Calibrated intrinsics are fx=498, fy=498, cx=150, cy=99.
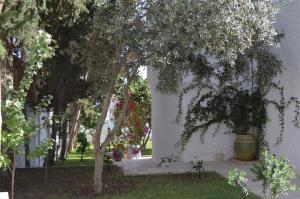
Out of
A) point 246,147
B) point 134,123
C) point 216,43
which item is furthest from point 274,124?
point 134,123

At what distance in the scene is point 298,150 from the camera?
37.7 ft

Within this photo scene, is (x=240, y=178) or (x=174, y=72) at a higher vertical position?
(x=174, y=72)

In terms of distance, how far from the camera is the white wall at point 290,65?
11.5 meters

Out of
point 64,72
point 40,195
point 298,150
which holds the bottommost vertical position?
point 40,195

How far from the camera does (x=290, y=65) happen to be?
1177 centimetres

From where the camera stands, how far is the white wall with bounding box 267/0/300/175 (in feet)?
37.8

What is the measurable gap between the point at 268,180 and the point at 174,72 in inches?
123

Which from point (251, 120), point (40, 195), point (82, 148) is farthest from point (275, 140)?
point (82, 148)

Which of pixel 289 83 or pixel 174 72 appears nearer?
pixel 174 72

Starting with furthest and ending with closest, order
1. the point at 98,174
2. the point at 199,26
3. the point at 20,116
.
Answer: the point at 98,174, the point at 199,26, the point at 20,116

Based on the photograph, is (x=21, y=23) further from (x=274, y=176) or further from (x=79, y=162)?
(x=79, y=162)

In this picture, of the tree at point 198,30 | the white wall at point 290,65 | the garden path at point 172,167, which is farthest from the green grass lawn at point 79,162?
the tree at point 198,30

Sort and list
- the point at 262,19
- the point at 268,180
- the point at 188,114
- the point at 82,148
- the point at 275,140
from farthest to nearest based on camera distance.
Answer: the point at 82,148 < the point at 188,114 < the point at 275,140 < the point at 262,19 < the point at 268,180

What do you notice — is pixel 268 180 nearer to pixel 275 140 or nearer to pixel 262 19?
pixel 262 19
